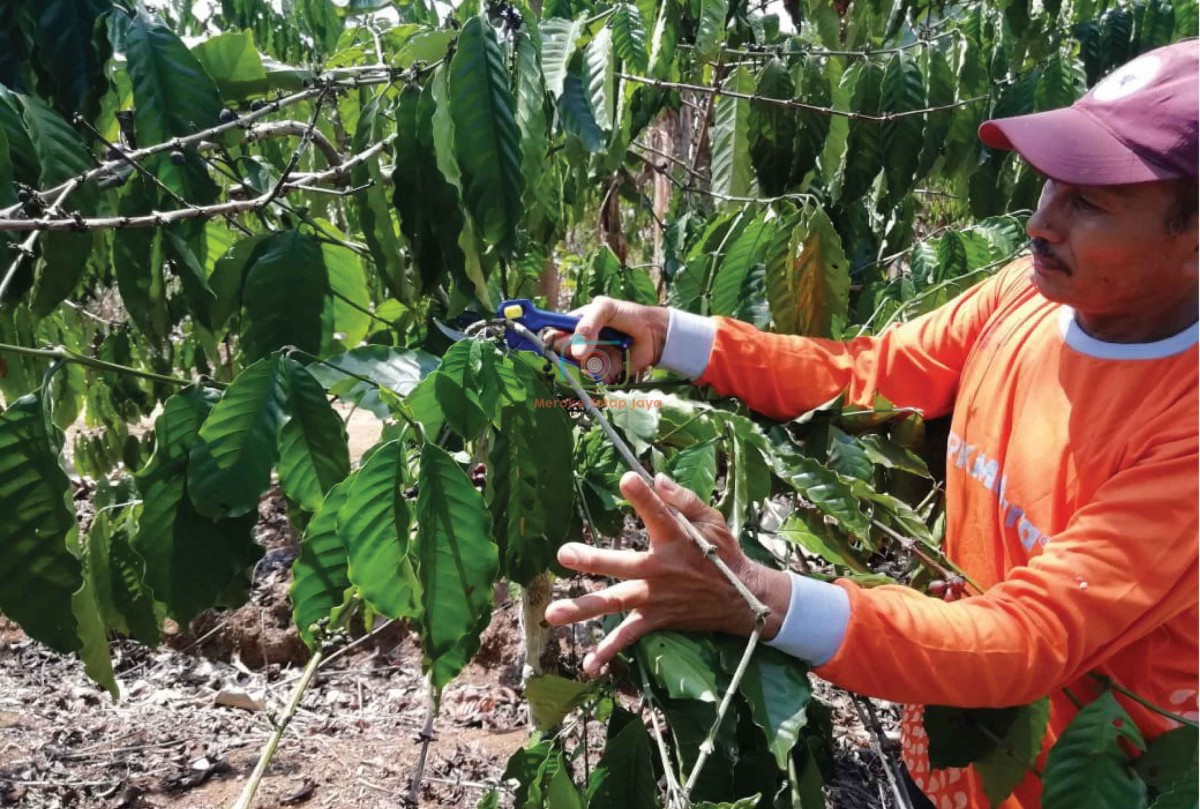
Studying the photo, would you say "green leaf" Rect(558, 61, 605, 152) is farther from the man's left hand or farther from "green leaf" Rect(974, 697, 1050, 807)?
"green leaf" Rect(974, 697, 1050, 807)

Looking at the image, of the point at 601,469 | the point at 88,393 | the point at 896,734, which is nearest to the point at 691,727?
the point at 601,469

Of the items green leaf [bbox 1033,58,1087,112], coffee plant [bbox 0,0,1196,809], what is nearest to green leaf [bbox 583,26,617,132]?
coffee plant [bbox 0,0,1196,809]

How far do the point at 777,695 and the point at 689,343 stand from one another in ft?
2.01

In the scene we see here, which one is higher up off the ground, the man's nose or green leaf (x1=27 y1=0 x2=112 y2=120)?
green leaf (x1=27 y1=0 x2=112 y2=120)

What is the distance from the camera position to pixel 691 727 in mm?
795

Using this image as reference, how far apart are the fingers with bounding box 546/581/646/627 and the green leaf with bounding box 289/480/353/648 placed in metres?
0.20

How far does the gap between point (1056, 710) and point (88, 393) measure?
2716 mm

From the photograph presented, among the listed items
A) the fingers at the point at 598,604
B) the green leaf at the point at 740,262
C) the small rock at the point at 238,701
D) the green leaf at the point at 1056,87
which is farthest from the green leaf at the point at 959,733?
the small rock at the point at 238,701

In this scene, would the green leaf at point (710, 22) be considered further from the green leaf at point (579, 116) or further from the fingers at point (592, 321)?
the fingers at point (592, 321)

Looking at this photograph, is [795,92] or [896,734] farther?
[896,734]

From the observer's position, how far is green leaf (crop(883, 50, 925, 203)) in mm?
1835

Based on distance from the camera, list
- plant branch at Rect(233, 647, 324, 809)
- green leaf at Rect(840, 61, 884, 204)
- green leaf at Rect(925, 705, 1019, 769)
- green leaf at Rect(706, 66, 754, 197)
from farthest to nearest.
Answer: green leaf at Rect(840, 61, 884, 204) < green leaf at Rect(706, 66, 754, 197) < green leaf at Rect(925, 705, 1019, 769) < plant branch at Rect(233, 647, 324, 809)

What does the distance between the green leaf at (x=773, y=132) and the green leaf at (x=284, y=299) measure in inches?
45.5

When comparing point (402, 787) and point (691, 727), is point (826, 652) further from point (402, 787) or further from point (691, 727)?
point (402, 787)
